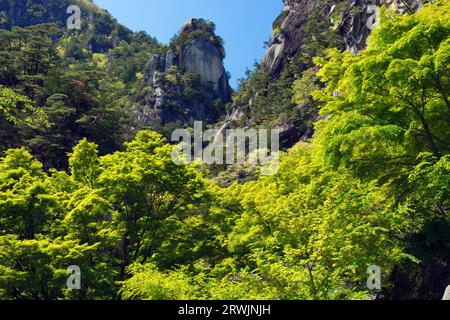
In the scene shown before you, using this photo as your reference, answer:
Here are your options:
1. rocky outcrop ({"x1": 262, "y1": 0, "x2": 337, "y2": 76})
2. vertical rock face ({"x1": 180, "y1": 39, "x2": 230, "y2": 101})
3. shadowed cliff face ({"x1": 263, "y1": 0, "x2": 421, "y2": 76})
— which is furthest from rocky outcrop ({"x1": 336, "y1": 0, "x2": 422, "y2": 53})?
vertical rock face ({"x1": 180, "y1": 39, "x2": 230, "y2": 101})

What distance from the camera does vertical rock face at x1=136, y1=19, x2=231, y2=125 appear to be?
310 ft

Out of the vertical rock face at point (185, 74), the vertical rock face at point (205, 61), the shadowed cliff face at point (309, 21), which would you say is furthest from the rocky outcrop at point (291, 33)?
the vertical rock face at point (185, 74)

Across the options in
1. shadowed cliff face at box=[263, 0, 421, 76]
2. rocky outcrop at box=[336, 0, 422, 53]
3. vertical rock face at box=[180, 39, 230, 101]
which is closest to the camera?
rocky outcrop at box=[336, 0, 422, 53]

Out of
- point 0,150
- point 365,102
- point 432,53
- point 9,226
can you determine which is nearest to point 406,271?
point 365,102

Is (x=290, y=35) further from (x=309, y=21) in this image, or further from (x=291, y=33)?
(x=309, y=21)

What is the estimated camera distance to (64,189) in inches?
788

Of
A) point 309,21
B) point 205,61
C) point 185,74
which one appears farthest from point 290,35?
point 185,74

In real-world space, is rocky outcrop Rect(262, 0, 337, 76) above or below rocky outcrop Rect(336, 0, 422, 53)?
above

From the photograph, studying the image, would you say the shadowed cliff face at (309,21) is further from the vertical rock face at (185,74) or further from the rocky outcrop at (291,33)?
the vertical rock face at (185,74)

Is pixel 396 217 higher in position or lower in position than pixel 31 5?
lower

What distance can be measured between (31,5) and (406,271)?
163 metres

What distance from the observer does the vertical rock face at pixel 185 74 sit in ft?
310

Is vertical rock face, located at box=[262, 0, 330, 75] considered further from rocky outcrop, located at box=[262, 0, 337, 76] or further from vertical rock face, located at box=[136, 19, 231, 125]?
vertical rock face, located at box=[136, 19, 231, 125]
